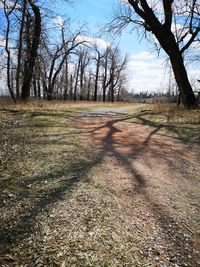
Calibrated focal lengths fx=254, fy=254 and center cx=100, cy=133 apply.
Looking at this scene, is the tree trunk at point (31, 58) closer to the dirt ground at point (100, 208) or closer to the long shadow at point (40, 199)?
the dirt ground at point (100, 208)

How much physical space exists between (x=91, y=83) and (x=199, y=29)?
44097mm

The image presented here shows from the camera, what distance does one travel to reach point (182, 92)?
41.9 feet

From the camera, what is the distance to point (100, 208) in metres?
2.94

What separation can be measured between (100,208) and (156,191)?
949 mm

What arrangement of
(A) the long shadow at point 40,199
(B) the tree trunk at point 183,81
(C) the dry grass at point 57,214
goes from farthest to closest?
1. (B) the tree trunk at point 183,81
2. (A) the long shadow at point 40,199
3. (C) the dry grass at point 57,214

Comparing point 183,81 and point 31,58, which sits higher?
point 31,58

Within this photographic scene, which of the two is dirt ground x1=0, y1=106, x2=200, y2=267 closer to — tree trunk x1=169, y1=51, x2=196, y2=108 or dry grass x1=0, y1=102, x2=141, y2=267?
dry grass x1=0, y1=102, x2=141, y2=267

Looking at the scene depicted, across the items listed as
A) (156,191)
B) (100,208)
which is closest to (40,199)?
(100,208)

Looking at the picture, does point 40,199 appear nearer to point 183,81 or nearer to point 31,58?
point 183,81

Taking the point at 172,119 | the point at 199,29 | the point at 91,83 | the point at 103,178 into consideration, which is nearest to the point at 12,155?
the point at 103,178

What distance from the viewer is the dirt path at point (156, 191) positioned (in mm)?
Result: 2419

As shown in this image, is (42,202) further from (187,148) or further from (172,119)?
(172,119)

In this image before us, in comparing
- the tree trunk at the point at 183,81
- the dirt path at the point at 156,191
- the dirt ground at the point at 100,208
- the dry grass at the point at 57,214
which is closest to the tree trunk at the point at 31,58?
the tree trunk at the point at 183,81

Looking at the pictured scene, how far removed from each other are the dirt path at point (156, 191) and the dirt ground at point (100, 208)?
1cm
